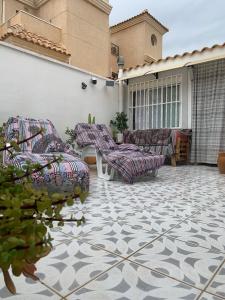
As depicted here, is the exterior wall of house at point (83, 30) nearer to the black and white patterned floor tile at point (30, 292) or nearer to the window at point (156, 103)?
the window at point (156, 103)

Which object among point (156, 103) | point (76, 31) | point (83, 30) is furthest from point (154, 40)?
point (156, 103)

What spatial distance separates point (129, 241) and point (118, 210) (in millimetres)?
683

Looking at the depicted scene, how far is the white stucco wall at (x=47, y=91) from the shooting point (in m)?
4.50

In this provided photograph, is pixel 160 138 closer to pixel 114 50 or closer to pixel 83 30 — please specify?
pixel 83 30

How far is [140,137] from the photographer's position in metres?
6.14

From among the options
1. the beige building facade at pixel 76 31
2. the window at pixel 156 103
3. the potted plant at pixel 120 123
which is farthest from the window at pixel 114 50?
the potted plant at pixel 120 123

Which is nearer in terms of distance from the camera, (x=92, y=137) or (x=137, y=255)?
(x=137, y=255)

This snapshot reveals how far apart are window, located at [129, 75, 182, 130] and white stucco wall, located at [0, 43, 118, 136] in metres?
0.90

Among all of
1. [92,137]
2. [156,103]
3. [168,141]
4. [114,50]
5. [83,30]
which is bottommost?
[168,141]

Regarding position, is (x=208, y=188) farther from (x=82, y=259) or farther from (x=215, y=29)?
(x=215, y=29)

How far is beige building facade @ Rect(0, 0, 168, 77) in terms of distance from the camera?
6488 millimetres

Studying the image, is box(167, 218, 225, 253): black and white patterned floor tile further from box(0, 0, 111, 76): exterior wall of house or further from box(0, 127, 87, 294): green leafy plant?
box(0, 0, 111, 76): exterior wall of house

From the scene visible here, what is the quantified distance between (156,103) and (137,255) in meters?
5.69

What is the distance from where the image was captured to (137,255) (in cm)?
147
